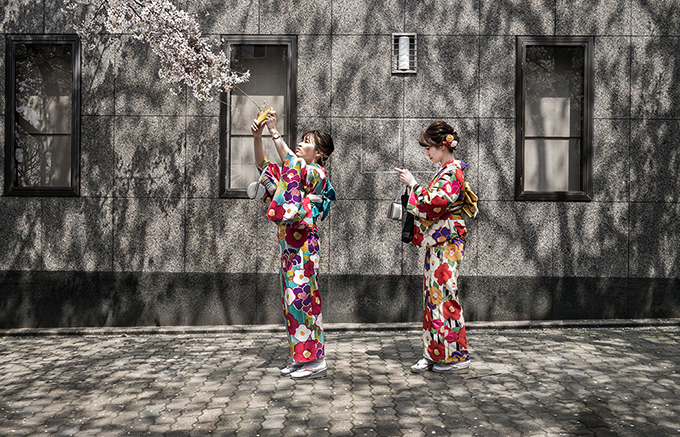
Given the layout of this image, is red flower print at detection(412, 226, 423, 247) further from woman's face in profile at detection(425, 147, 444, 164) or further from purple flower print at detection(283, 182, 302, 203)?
purple flower print at detection(283, 182, 302, 203)

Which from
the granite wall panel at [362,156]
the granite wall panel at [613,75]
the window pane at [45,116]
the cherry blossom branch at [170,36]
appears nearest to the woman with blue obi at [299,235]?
the cherry blossom branch at [170,36]

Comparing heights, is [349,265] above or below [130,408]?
above

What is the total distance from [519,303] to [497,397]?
308 cm

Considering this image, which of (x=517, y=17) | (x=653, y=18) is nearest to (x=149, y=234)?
(x=517, y=17)

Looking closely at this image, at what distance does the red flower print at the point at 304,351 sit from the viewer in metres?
4.56

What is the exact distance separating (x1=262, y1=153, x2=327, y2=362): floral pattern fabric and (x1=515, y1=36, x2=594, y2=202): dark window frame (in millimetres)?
3469

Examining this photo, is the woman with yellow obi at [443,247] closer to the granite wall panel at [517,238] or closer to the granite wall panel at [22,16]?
the granite wall panel at [517,238]

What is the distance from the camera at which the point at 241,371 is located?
16.0 ft

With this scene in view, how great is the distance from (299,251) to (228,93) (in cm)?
337

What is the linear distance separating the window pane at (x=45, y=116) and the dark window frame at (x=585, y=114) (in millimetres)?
6013

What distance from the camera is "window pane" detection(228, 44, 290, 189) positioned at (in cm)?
714

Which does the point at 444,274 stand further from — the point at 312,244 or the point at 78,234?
the point at 78,234

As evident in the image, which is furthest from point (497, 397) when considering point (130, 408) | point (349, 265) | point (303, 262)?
point (349, 265)

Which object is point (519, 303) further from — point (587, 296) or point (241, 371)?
point (241, 371)
